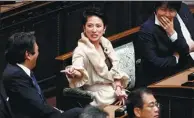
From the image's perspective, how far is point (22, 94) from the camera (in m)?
5.16

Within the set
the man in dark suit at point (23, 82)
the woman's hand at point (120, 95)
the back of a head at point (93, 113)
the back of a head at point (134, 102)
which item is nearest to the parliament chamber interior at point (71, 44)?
the woman's hand at point (120, 95)

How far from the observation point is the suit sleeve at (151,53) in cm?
604

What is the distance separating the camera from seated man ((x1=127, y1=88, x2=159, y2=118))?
489 cm

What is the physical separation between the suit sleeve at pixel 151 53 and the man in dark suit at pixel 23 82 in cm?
117

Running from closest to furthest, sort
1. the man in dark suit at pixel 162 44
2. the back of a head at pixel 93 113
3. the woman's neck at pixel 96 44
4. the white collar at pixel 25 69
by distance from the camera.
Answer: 1. the back of a head at pixel 93 113
2. the white collar at pixel 25 69
3. the woman's neck at pixel 96 44
4. the man in dark suit at pixel 162 44

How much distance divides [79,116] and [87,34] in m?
1.26

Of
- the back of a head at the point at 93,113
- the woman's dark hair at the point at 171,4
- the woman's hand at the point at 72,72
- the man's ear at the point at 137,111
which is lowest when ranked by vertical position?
the man's ear at the point at 137,111

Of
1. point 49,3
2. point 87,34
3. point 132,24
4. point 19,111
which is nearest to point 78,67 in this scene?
point 87,34

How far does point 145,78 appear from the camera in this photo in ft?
20.6

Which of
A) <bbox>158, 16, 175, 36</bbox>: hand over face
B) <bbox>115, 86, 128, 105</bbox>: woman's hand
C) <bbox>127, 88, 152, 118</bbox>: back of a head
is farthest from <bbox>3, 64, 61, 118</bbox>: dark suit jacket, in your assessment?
<bbox>158, 16, 175, 36</bbox>: hand over face

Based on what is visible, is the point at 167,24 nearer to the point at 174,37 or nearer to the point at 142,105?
the point at 174,37

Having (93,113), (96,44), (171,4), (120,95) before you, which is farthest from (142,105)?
(171,4)

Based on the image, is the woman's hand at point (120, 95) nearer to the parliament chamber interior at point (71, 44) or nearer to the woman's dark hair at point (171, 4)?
the parliament chamber interior at point (71, 44)

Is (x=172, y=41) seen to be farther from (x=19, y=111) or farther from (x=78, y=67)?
(x=19, y=111)
